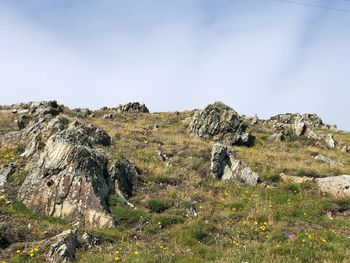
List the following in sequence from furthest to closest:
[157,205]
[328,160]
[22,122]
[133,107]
Answer: 1. [133,107]
2. [22,122]
3. [328,160]
4. [157,205]

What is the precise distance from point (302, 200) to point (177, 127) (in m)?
27.2

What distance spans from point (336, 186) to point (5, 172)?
17559mm

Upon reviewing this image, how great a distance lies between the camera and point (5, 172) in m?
20.7

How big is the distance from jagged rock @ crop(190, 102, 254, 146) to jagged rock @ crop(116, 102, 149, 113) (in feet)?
66.0

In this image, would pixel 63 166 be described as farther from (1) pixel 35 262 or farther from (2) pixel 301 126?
(2) pixel 301 126

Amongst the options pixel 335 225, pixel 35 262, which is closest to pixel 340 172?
pixel 335 225

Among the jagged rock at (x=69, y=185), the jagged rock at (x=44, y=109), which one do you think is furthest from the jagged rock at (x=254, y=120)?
the jagged rock at (x=69, y=185)

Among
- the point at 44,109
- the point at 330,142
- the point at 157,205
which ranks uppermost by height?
the point at 44,109

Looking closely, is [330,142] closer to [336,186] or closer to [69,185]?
[336,186]

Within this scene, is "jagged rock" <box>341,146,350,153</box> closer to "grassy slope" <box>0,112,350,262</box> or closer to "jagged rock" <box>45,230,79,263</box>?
"grassy slope" <box>0,112,350,262</box>

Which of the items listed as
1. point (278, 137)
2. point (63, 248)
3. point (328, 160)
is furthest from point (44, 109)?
point (63, 248)

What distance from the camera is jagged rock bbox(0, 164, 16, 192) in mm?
19900

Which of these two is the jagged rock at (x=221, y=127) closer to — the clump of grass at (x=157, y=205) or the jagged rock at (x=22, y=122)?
the jagged rock at (x=22, y=122)

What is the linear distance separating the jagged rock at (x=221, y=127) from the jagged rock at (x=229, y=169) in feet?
47.5
